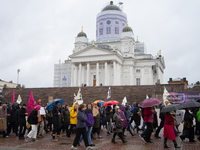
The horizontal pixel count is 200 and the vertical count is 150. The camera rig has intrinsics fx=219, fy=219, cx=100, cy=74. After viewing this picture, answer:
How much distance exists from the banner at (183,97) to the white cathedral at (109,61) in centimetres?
1852

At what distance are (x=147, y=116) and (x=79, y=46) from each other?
4714 cm

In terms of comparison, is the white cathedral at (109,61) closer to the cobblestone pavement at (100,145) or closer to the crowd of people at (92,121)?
the crowd of people at (92,121)

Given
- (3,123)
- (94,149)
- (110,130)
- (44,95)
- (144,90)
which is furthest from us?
(44,95)

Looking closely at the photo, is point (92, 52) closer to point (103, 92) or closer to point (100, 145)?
point (103, 92)

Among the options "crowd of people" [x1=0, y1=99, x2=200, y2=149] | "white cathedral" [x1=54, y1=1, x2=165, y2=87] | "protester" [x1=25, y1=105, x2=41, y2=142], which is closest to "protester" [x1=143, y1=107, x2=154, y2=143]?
"crowd of people" [x1=0, y1=99, x2=200, y2=149]

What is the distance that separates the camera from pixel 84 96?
34594 mm

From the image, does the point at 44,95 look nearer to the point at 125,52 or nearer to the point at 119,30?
the point at 125,52

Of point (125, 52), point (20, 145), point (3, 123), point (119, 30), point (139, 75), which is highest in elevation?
point (119, 30)

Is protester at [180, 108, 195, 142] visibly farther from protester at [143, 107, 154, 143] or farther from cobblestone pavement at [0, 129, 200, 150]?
protester at [143, 107, 154, 143]

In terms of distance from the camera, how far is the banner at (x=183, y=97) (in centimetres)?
2633

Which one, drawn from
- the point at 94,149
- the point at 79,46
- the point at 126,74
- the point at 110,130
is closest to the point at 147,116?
the point at 94,149

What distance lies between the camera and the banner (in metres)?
26.3

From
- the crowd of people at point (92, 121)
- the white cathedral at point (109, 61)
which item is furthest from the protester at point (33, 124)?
the white cathedral at point (109, 61)

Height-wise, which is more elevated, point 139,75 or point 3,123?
point 139,75
